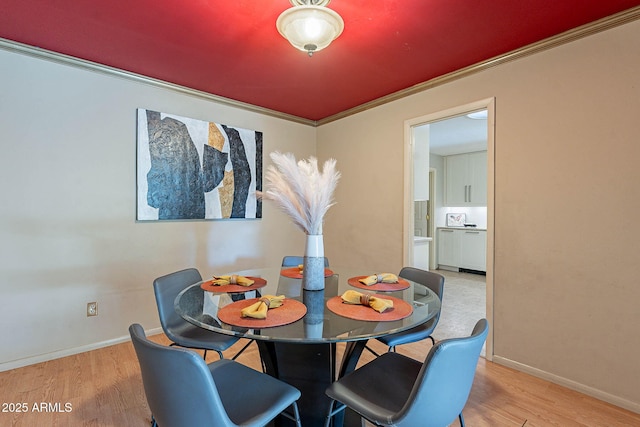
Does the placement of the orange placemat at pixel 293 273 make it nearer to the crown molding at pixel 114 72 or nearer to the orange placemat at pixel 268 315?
the orange placemat at pixel 268 315

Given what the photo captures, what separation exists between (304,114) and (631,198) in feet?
9.80

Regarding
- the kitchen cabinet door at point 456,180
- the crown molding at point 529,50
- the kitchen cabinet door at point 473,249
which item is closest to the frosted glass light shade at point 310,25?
the crown molding at point 529,50

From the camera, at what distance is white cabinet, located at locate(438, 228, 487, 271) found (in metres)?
5.55

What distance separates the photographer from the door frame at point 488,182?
2.38 m

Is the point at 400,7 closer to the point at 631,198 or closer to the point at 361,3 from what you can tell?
the point at 361,3

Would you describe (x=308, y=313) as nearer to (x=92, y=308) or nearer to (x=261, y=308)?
(x=261, y=308)

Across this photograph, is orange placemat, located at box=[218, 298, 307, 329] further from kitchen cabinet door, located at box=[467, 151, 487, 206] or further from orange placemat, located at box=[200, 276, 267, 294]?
kitchen cabinet door, located at box=[467, 151, 487, 206]

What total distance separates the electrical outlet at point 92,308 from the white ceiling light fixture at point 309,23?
8.19 ft

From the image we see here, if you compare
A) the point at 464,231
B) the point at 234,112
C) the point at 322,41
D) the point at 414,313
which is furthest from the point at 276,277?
the point at 464,231

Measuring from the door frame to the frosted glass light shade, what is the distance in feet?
4.47

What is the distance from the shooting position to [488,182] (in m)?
2.42

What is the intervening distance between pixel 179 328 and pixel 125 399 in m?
0.55

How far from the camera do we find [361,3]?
1724mm

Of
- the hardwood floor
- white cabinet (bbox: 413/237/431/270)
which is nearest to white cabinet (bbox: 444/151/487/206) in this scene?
white cabinet (bbox: 413/237/431/270)
